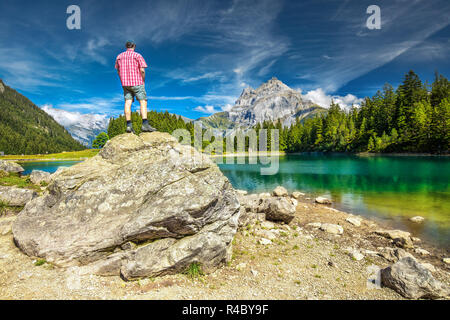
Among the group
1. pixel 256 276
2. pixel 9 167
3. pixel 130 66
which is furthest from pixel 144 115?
pixel 9 167

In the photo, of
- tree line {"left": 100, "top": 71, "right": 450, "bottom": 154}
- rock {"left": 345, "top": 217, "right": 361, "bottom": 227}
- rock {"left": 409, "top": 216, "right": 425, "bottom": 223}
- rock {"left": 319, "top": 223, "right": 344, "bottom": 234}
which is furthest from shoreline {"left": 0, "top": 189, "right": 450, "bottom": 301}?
tree line {"left": 100, "top": 71, "right": 450, "bottom": 154}

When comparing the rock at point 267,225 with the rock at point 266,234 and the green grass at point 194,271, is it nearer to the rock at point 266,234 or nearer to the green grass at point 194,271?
the rock at point 266,234

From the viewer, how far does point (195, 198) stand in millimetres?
8266

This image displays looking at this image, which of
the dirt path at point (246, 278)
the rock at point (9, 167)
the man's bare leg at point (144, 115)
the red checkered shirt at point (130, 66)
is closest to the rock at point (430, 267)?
the dirt path at point (246, 278)

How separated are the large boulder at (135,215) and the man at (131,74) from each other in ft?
7.14

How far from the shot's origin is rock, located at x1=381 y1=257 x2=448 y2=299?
7.21m

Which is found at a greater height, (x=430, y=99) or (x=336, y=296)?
(x=430, y=99)

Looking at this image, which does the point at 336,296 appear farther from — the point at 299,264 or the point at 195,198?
the point at 195,198

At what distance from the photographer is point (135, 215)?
7.97 metres

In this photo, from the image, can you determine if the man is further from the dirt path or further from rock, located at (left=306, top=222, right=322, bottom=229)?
rock, located at (left=306, top=222, right=322, bottom=229)

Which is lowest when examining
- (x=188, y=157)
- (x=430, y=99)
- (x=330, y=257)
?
(x=330, y=257)
